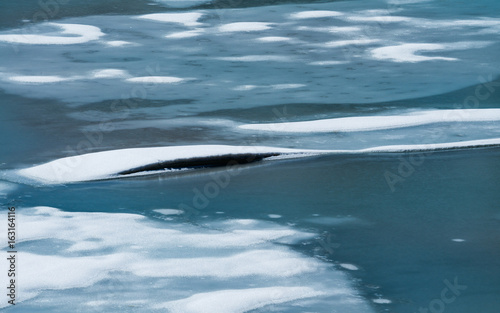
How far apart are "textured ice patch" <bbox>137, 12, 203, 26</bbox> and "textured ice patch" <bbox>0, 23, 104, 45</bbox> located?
1057 mm

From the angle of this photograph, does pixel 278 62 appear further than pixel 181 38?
No

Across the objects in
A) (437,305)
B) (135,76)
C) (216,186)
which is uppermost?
(135,76)

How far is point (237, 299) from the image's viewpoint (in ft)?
10.9

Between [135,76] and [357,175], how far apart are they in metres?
3.63

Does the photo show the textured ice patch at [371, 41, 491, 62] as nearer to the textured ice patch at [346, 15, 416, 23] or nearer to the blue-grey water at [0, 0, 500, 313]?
the blue-grey water at [0, 0, 500, 313]

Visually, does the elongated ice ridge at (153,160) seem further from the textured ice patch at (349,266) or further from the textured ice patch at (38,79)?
the textured ice patch at (38,79)

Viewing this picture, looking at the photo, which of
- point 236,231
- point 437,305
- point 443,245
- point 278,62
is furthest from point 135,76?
point 437,305

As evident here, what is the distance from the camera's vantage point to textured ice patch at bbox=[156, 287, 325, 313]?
3236 mm

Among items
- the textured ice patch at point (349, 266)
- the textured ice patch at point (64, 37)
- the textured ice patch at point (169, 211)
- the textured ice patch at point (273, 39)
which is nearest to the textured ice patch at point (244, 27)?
the textured ice patch at point (273, 39)

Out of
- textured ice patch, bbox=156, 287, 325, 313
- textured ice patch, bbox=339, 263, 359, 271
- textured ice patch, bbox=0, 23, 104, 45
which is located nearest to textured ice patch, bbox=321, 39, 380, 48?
textured ice patch, bbox=0, 23, 104, 45

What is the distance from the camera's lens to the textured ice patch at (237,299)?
3.24 meters

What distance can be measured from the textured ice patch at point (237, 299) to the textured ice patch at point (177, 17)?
8.31 metres

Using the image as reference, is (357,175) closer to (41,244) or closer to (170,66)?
(41,244)

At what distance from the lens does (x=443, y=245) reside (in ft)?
12.9
